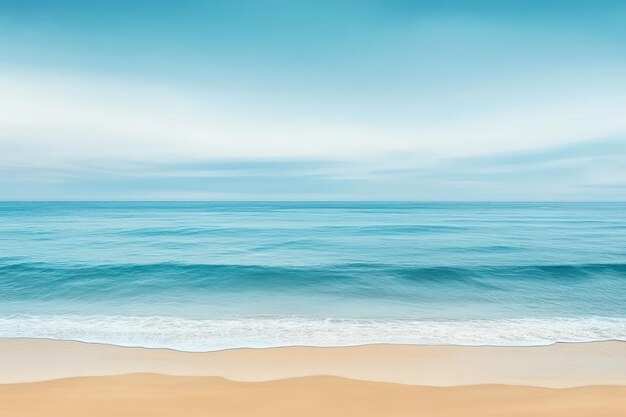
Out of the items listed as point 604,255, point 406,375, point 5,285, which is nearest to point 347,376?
point 406,375

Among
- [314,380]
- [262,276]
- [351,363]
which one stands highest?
[314,380]

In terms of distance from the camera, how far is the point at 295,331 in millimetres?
8422

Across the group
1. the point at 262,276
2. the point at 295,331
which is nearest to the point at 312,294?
the point at 262,276

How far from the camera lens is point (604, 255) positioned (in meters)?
18.9

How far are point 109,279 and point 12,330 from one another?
564 cm

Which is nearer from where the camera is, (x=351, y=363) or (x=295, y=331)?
(x=351, y=363)

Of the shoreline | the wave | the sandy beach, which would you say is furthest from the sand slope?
the wave

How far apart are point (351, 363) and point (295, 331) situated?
208 centimetres

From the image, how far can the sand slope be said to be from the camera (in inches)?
192

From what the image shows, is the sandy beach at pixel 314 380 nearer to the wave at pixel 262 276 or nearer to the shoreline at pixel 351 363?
the shoreline at pixel 351 363

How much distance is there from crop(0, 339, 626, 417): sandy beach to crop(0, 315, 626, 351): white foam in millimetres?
414

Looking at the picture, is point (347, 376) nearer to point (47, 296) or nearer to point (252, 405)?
point (252, 405)

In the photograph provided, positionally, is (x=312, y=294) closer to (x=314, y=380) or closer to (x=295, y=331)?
(x=295, y=331)

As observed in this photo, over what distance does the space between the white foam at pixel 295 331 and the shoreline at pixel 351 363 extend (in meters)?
0.35
